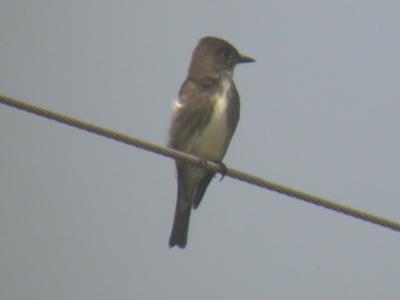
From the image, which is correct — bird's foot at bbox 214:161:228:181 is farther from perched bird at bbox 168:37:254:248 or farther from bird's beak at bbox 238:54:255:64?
bird's beak at bbox 238:54:255:64

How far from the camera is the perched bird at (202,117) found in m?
9.36

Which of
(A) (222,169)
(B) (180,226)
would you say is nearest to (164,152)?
(A) (222,169)

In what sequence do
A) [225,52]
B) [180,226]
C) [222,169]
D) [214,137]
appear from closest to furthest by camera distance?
[222,169] → [214,137] → [180,226] → [225,52]

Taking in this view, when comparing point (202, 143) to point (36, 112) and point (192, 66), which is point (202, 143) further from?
point (36, 112)

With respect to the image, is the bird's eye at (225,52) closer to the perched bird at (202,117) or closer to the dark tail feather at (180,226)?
the perched bird at (202,117)

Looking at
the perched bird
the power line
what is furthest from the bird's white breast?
the power line

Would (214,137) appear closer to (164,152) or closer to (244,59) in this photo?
(244,59)

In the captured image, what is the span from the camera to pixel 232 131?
31.2ft

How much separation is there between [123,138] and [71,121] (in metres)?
0.32

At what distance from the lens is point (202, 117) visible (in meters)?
9.39

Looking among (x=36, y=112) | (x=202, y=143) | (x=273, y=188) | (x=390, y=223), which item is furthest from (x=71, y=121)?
(x=202, y=143)

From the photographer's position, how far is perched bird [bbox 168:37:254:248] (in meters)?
9.36

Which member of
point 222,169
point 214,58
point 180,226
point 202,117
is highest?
point 214,58

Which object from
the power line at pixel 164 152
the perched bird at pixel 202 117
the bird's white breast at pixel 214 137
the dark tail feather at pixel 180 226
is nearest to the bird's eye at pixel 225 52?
the perched bird at pixel 202 117
